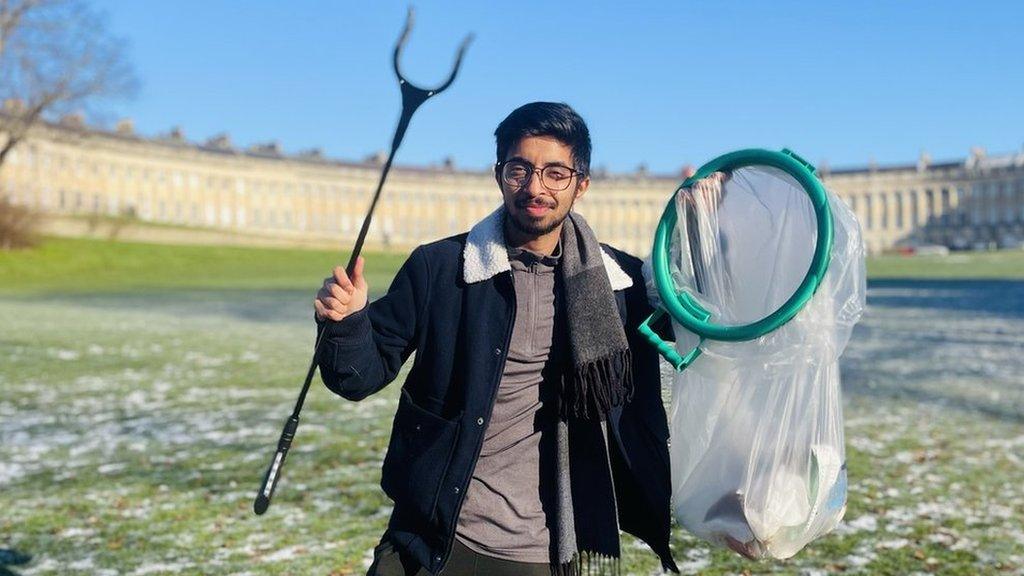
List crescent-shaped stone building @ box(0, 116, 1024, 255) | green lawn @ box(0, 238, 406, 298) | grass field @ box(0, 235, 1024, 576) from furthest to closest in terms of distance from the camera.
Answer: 1. crescent-shaped stone building @ box(0, 116, 1024, 255)
2. green lawn @ box(0, 238, 406, 298)
3. grass field @ box(0, 235, 1024, 576)

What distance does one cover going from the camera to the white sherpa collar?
2807mm

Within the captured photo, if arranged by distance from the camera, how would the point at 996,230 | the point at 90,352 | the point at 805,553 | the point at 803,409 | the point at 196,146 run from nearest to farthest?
the point at 803,409
the point at 805,553
the point at 90,352
the point at 196,146
the point at 996,230

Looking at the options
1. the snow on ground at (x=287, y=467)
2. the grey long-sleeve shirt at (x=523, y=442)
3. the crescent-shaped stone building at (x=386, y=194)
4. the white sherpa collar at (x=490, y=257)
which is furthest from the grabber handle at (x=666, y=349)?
the crescent-shaped stone building at (x=386, y=194)

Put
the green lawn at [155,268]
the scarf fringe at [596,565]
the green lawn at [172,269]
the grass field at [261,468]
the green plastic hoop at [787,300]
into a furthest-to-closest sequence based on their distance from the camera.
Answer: the green lawn at [172,269] → the green lawn at [155,268] → the grass field at [261,468] → the scarf fringe at [596,565] → the green plastic hoop at [787,300]

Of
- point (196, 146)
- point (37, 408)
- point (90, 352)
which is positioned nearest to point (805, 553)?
point (37, 408)

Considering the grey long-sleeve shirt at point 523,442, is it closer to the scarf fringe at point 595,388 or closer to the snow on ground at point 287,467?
the scarf fringe at point 595,388

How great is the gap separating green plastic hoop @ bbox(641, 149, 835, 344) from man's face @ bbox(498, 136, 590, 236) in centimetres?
37

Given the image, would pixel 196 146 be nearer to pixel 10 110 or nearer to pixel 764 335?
pixel 10 110

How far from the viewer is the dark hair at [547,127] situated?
2.75 m

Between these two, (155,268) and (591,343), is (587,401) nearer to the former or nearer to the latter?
(591,343)

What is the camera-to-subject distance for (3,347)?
16.1m

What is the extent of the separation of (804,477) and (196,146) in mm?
108051

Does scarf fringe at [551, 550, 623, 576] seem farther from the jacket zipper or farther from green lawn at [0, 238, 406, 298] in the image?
green lawn at [0, 238, 406, 298]

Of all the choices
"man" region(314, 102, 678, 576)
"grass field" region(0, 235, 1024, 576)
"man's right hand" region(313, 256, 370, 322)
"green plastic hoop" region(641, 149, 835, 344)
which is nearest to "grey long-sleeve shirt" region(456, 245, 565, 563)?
"man" region(314, 102, 678, 576)
